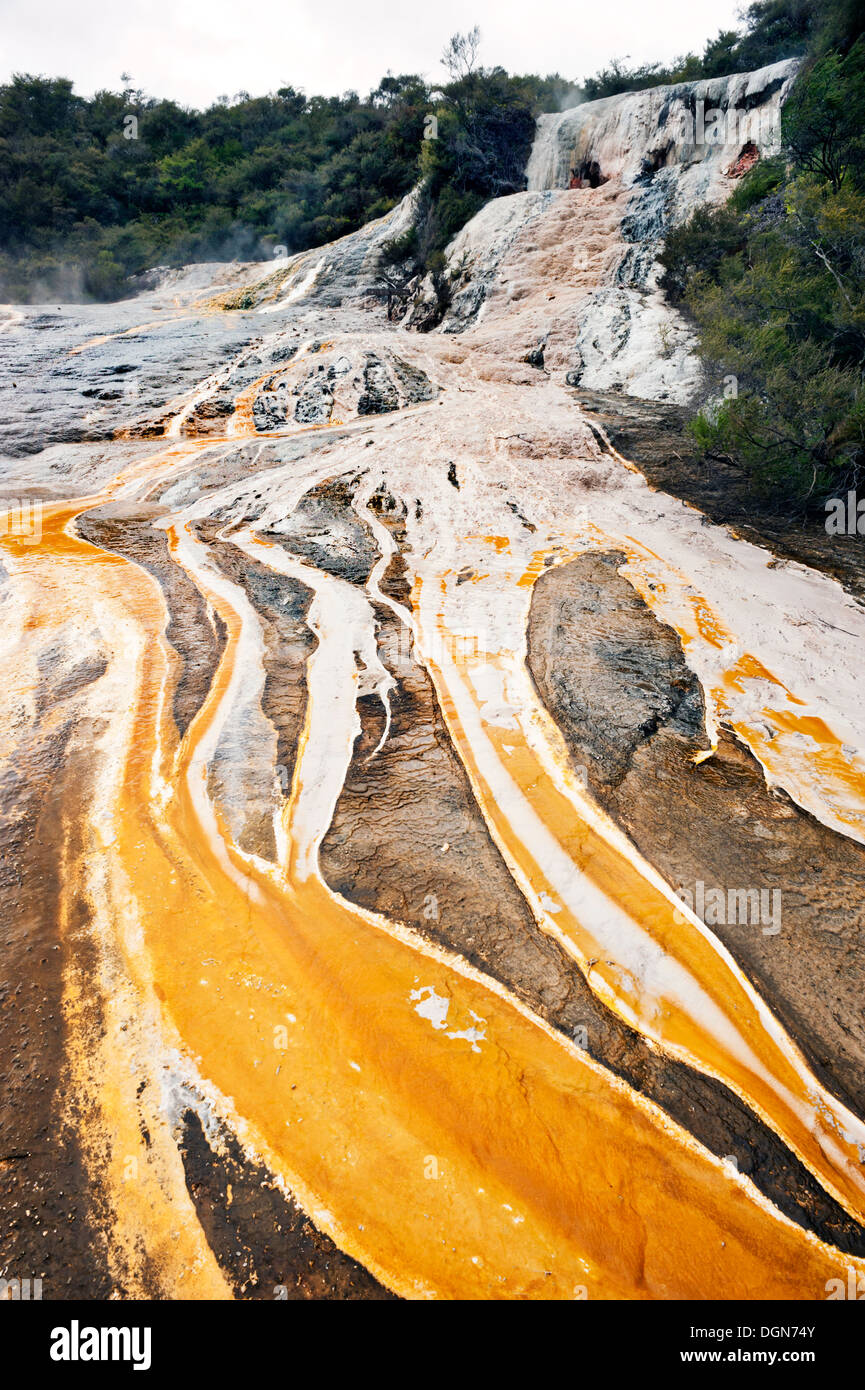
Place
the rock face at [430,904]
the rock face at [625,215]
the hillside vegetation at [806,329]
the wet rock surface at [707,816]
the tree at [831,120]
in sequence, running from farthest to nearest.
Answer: the rock face at [625,215] < the tree at [831,120] < the hillside vegetation at [806,329] < the wet rock surface at [707,816] < the rock face at [430,904]

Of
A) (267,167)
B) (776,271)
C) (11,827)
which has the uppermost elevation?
(267,167)

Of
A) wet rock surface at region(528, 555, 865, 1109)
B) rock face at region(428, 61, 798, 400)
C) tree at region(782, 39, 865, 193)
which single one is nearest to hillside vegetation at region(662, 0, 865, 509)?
tree at region(782, 39, 865, 193)

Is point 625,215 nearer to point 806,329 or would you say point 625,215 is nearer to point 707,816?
point 806,329

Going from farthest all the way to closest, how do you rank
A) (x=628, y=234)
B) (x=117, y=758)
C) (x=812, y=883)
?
1. (x=628, y=234)
2. (x=117, y=758)
3. (x=812, y=883)

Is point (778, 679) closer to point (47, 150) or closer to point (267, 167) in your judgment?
point (267, 167)

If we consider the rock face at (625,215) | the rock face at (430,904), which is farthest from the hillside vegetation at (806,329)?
the rock face at (625,215)

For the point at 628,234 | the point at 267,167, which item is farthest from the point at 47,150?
the point at 628,234

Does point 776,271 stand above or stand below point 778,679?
above

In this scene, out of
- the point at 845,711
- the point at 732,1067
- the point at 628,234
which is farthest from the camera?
the point at 628,234

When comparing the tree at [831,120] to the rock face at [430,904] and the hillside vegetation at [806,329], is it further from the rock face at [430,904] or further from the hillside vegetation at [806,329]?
the rock face at [430,904]

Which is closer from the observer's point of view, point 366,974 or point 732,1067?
point 732,1067
